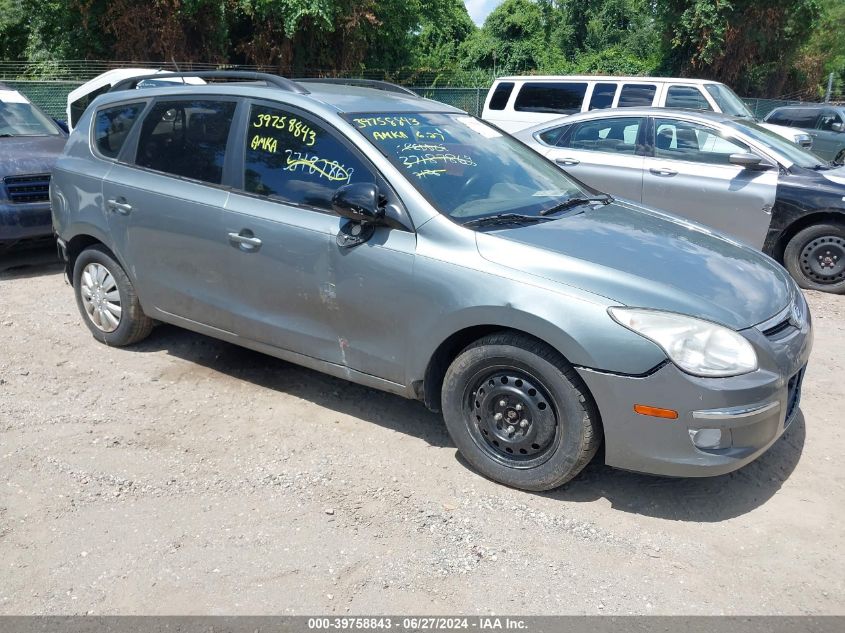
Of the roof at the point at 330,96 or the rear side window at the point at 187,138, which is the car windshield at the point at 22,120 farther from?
the rear side window at the point at 187,138

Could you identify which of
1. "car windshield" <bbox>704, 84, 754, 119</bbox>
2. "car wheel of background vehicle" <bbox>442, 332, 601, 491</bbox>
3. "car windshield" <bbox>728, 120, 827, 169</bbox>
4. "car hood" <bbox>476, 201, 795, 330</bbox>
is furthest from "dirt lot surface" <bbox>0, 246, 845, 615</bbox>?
"car windshield" <bbox>704, 84, 754, 119</bbox>

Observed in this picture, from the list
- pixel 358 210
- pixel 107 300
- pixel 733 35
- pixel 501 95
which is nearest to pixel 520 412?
pixel 358 210

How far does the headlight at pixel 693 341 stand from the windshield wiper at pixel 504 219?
86 cm

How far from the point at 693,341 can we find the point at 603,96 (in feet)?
31.8

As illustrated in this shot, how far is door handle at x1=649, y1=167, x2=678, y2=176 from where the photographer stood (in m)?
7.91

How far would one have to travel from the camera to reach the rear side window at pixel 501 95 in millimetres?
13203

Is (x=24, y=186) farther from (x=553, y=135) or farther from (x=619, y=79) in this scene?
(x=619, y=79)

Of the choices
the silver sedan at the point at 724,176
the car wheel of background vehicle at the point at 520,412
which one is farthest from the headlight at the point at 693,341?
the silver sedan at the point at 724,176

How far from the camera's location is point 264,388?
199 inches

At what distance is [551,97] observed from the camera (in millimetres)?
12742

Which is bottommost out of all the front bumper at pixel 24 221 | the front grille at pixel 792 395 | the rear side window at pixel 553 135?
the front bumper at pixel 24 221

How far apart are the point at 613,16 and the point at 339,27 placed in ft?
80.5

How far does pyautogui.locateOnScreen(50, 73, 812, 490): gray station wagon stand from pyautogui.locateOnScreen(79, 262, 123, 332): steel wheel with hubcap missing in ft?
0.17

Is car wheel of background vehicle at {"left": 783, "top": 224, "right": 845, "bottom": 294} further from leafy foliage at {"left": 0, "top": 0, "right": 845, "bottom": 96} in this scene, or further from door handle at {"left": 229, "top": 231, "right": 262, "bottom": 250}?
leafy foliage at {"left": 0, "top": 0, "right": 845, "bottom": 96}
